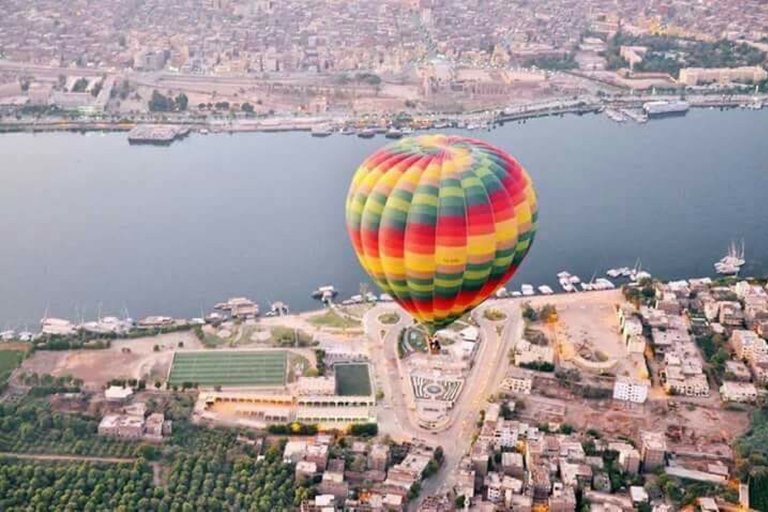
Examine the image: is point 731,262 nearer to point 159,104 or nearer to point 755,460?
point 755,460

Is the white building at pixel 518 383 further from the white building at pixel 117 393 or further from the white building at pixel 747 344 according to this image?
the white building at pixel 117 393

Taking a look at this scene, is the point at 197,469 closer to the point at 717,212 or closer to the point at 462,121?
the point at 717,212

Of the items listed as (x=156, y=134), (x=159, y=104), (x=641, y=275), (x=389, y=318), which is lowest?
(x=389, y=318)

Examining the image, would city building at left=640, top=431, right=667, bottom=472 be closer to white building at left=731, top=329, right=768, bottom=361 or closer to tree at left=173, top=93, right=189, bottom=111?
white building at left=731, top=329, right=768, bottom=361

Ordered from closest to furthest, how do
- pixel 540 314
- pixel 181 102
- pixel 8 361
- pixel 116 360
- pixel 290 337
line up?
pixel 8 361 < pixel 116 360 < pixel 290 337 < pixel 540 314 < pixel 181 102

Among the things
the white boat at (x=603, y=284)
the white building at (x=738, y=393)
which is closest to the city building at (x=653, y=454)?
the white building at (x=738, y=393)

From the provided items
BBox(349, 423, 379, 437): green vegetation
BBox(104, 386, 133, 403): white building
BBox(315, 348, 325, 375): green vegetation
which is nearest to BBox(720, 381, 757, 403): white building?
BBox(349, 423, 379, 437): green vegetation

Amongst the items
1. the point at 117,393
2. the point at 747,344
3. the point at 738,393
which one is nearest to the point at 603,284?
the point at 747,344
